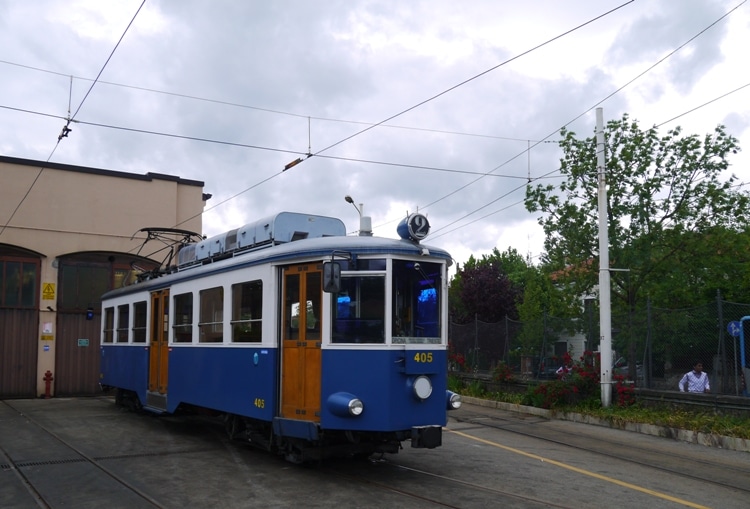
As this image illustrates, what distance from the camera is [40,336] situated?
71.1 ft

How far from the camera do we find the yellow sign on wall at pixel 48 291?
21.8 metres

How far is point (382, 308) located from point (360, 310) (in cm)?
28

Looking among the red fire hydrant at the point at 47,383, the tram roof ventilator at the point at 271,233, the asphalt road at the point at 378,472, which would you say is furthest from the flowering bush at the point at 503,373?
the red fire hydrant at the point at 47,383

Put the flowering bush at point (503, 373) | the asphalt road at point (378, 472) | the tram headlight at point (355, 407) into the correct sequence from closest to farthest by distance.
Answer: the asphalt road at point (378, 472), the tram headlight at point (355, 407), the flowering bush at point (503, 373)

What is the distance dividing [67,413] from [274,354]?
9.80 metres

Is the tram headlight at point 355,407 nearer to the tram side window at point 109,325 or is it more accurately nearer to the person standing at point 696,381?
the person standing at point 696,381

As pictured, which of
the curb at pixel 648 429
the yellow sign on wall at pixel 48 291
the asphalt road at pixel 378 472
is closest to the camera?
the asphalt road at pixel 378 472

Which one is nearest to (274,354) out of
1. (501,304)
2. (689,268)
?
(689,268)

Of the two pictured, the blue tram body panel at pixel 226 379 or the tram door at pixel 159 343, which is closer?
the blue tram body panel at pixel 226 379

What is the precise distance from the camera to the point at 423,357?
28.7 feet

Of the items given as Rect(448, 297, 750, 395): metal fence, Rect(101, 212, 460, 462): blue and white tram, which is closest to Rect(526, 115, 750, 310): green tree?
Rect(448, 297, 750, 395): metal fence

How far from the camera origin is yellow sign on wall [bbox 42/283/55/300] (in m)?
21.8

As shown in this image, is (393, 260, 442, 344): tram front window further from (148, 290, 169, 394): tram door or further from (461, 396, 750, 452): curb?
(461, 396, 750, 452): curb

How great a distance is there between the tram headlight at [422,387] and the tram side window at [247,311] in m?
2.40
